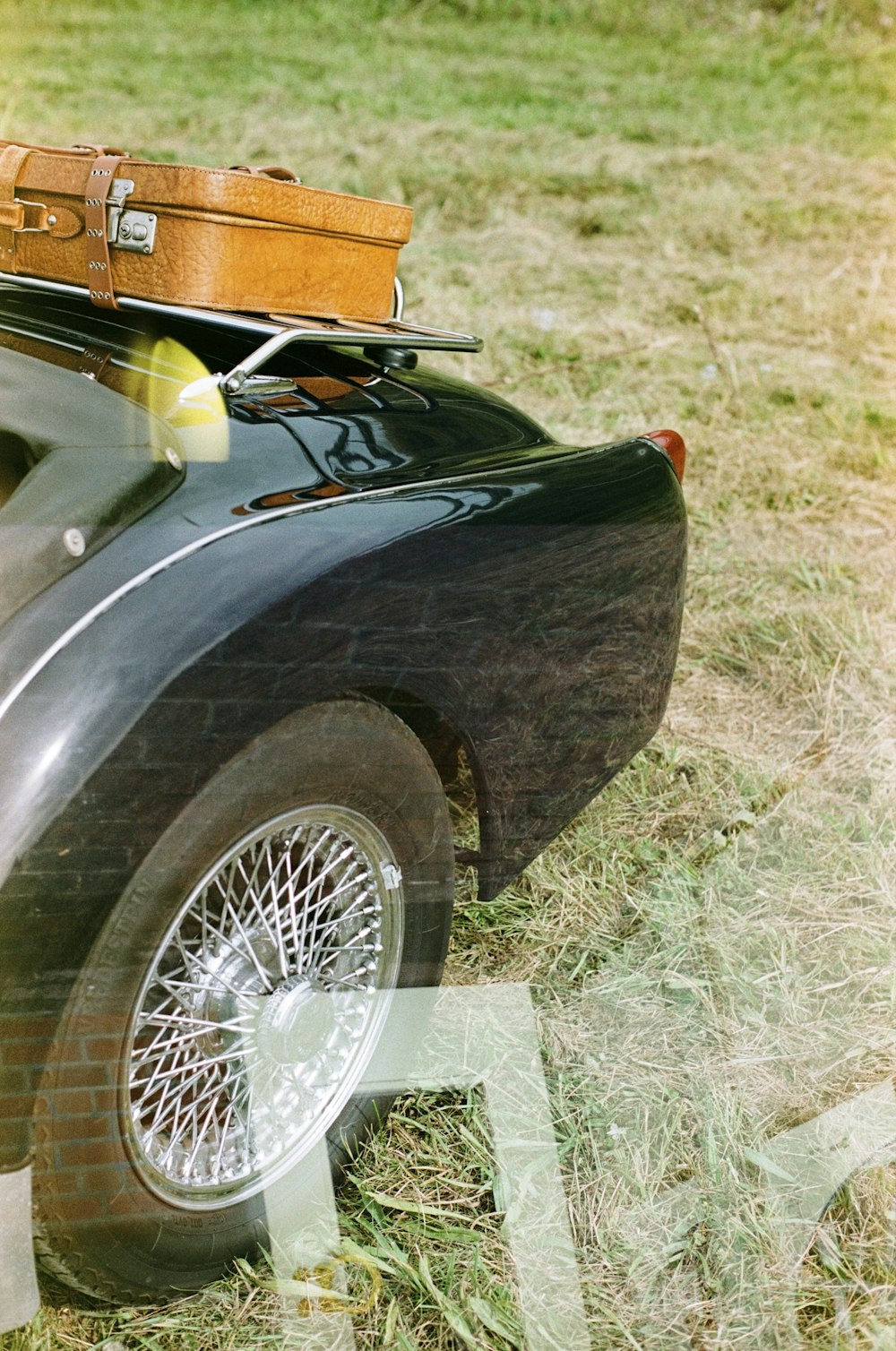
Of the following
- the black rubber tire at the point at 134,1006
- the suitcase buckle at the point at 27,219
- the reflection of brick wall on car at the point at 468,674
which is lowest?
the black rubber tire at the point at 134,1006

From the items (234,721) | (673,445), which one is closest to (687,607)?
(673,445)

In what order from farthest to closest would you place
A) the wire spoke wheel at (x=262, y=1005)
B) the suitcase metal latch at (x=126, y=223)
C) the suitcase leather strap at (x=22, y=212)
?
the suitcase leather strap at (x=22, y=212) → the suitcase metal latch at (x=126, y=223) → the wire spoke wheel at (x=262, y=1005)

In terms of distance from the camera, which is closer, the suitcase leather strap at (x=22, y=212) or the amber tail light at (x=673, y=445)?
the suitcase leather strap at (x=22, y=212)

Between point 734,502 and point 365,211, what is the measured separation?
2.70m

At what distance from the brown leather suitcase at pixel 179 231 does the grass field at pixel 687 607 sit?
1370 millimetres

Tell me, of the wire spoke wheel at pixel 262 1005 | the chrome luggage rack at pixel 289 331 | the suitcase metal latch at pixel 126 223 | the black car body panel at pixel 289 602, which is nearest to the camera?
the black car body panel at pixel 289 602

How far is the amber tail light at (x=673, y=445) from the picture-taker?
2332 mm

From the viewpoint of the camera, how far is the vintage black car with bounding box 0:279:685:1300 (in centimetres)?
123

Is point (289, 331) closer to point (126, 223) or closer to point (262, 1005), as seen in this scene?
point (126, 223)

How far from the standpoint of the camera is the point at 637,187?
791 cm

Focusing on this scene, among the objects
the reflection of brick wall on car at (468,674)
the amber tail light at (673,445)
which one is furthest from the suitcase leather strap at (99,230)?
the amber tail light at (673,445)

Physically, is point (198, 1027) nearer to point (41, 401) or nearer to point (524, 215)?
point (41, 401)

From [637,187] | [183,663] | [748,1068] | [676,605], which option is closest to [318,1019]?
[183,663]

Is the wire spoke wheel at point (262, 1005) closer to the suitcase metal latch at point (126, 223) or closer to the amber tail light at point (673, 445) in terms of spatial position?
the suitcase metal latch at point (126, 223)
